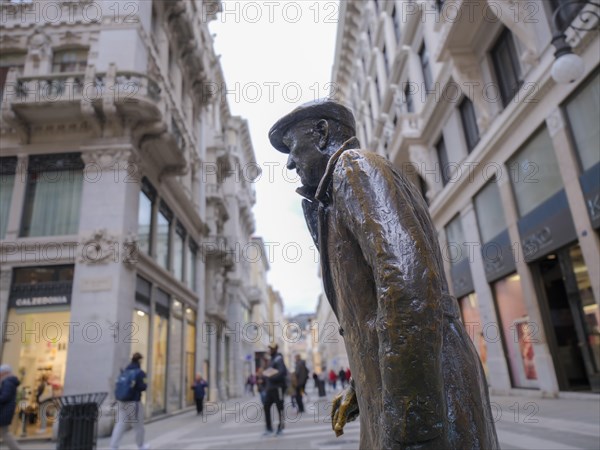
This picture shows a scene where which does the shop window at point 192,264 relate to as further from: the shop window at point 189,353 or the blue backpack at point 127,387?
the blue backpack at point 127,387

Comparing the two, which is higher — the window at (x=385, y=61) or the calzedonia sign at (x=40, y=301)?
the window at (x=385, y=61)

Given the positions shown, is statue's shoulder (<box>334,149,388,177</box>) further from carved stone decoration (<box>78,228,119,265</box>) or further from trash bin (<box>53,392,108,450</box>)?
carved stone decoration (<box>78,228,119,265</box>)

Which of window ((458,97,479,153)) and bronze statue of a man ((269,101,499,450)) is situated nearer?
bronze statue of a man ((269,101,499,450))

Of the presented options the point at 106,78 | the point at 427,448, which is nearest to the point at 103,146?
the point at 106,78

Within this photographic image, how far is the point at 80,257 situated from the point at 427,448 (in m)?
13.4

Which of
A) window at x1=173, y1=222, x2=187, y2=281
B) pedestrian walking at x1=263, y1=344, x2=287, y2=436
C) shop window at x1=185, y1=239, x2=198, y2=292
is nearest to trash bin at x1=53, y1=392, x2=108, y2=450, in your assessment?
pedestrian walking at x1=263, y1=344, x2=287, y2=436

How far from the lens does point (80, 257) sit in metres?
12.7

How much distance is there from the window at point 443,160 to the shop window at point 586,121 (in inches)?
295

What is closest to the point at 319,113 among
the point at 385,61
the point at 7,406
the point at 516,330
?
the point at 7,406

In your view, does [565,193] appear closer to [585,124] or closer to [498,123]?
[585,124]

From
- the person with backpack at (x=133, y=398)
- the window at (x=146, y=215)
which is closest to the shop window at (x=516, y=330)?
the person with backpack at (x=133, y=398)

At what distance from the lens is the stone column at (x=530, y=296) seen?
35.0 ft

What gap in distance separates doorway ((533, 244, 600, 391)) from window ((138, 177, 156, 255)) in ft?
39.7

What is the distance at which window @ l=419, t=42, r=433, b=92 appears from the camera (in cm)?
1791
